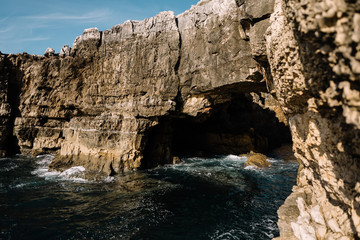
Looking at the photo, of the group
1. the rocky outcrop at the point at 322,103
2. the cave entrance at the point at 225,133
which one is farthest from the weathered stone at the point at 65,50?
the rocky outcrop at the point at 322,103

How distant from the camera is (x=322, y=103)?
5102 mm

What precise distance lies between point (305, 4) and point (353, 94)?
192 centimetres

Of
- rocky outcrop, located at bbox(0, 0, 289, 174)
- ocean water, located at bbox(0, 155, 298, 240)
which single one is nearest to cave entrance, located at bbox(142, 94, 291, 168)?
rocky outcrop, located at bbox(0, 0, 289, 174)

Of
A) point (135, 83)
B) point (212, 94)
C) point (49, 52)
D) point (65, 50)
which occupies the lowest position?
point (212, 94)

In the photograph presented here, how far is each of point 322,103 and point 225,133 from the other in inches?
969

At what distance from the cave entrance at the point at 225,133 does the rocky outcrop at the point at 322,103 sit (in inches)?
631

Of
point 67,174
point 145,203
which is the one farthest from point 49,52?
point 145,203

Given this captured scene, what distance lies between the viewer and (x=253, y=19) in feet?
43.6

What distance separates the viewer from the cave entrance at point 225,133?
23.8 meters

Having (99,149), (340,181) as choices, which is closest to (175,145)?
(99,149)

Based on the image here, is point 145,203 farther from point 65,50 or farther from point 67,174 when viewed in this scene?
point 65,50

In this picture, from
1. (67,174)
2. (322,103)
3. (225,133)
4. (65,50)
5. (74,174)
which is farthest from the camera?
(225,133)

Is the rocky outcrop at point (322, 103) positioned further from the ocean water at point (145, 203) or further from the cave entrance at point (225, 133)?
the cave entrance at point (225, 133)

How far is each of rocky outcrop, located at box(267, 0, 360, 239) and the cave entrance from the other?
52.6ft
